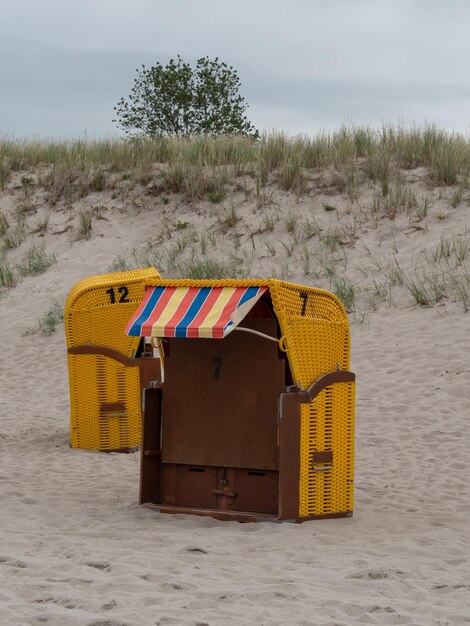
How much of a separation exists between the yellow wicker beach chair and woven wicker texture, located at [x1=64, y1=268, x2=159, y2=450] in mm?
2383

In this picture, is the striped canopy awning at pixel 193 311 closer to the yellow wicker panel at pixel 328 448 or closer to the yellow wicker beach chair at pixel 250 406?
the yellow wicker beach chair at pixel 250 406

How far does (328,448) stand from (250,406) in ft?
1.88

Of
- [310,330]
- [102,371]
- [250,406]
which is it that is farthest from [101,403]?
[310,330]

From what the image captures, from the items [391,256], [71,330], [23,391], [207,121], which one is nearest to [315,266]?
[391,256]

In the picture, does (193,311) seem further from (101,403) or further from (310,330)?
(101,403)

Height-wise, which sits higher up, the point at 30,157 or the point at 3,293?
the point at 30,157

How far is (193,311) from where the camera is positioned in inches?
233

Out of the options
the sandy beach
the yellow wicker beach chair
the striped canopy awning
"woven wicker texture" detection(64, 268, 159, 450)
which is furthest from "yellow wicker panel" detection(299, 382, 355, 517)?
"woven wicker texture" detection(64, 268, 159, 450)

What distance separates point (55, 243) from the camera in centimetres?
1739

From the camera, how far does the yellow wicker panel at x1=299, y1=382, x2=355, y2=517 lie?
19.9 ft

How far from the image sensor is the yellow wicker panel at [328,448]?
6.05m

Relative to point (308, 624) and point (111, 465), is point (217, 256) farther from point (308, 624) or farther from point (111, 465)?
point (308, 624)

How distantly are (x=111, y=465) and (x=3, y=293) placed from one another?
874cm

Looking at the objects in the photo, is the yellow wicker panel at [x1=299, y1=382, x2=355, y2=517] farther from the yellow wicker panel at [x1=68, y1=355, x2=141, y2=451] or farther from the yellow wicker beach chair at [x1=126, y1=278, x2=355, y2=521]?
the yellow wicker panel at [x1=68, y1=355, x2=141, y2=451]
